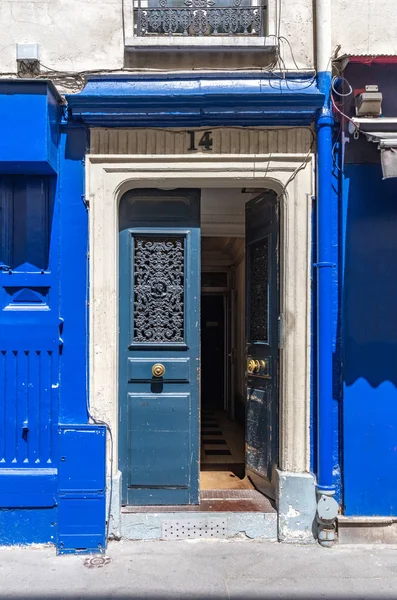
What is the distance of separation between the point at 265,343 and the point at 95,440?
6.10 ft

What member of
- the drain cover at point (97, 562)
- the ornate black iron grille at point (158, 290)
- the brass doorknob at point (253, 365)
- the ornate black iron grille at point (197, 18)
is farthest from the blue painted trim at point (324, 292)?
the drain cover at point (97, 562)

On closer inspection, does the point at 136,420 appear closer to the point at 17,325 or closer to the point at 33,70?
the point at 17,325

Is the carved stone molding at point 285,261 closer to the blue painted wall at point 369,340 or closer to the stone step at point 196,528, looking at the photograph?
the blue painted wall at point 369,340

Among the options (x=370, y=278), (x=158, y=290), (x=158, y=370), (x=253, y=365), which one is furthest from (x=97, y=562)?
(x=370, y=278)

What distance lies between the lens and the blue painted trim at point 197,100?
14.2 feet

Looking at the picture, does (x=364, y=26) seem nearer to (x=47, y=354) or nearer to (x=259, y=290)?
(x=259, y=290)

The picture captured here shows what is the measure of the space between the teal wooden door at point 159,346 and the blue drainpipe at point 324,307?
115 cm

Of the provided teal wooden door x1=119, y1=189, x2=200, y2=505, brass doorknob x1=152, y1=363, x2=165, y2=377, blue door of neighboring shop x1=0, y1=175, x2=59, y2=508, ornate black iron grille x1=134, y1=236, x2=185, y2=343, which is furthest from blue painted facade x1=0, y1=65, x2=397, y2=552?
brass doorknob x1=152, y1=363, x2=165, y2=377

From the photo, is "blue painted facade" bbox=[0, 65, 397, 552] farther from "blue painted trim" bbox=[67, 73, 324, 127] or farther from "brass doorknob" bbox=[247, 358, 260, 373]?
"brass doorknob" bbox=[247, 358, 260, 373]

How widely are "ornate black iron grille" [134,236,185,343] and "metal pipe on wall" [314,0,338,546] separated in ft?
4.32

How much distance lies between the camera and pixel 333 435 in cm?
449

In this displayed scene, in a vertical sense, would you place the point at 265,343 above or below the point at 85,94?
below

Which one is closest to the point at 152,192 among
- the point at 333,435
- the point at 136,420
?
the point at 136,420

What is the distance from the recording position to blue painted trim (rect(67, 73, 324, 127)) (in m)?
4.32
